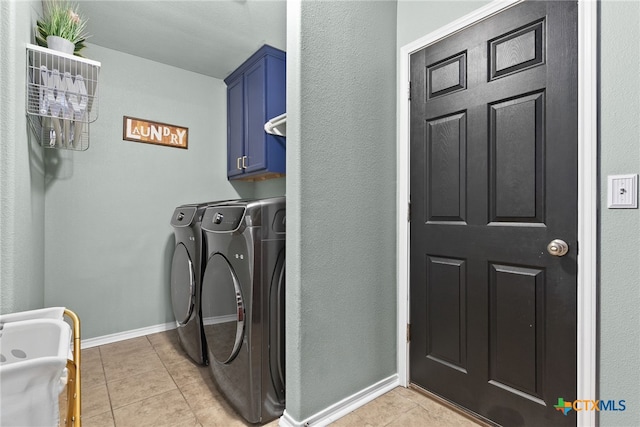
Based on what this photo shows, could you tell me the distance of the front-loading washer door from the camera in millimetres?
1541

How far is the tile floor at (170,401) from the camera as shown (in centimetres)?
153

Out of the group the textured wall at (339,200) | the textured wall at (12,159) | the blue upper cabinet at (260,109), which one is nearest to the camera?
the textured wall at (12,159)

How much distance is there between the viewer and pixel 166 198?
277cm

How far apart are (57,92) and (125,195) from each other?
3.82 ft

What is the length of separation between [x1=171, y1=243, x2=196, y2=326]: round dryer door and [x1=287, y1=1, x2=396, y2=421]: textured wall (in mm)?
999

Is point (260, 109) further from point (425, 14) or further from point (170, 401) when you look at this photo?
point (170, 401)

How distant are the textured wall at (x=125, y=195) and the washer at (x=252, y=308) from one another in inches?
53.6

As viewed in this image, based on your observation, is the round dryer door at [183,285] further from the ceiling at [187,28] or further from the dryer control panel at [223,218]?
the ceiling at [187,28]

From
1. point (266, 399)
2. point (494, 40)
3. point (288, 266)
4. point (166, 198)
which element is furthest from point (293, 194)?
point (166, 198)

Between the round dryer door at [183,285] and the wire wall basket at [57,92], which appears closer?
the wire wall basket at [57,92]

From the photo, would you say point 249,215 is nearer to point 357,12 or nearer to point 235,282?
point 235,282

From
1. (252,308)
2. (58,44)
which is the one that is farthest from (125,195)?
(252,308)

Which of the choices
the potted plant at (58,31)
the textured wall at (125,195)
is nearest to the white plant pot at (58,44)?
the potted plant at (58,31)

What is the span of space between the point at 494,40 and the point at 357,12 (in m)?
0.73
